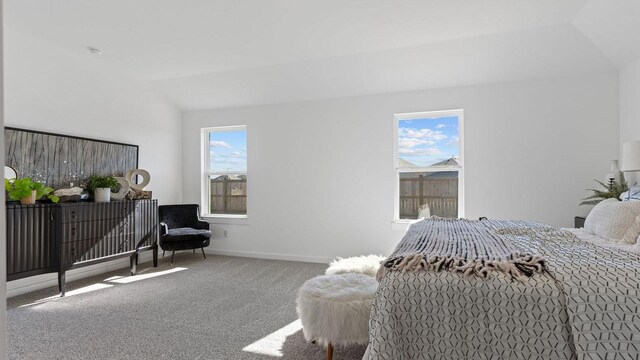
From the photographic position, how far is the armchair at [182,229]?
4.76 metres

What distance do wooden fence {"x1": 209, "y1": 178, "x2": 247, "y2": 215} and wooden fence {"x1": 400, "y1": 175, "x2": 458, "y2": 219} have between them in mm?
2554

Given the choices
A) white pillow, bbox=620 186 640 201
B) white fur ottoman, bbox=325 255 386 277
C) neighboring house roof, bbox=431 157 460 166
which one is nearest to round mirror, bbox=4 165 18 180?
white fur ottoman, bbox=325 255 386 277

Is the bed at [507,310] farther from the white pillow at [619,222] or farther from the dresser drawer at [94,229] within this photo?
the dresser drawer at [94,229]

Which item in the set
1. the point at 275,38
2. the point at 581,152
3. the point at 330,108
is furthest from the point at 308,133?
the point at 581,152

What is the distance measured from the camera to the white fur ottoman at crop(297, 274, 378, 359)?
2023 mm

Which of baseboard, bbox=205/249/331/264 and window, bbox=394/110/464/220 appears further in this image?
baseboard, bbox=205/249/331/264

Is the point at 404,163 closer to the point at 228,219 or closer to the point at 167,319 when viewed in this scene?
the point at 228,219

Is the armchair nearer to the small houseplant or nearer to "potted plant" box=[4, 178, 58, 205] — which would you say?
"potted plant" box=[4, 178, 58, 205]

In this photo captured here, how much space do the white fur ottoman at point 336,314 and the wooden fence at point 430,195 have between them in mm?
2854

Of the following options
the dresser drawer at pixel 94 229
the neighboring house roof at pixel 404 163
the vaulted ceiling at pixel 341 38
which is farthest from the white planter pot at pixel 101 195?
the neighboring house roof at pixel 404 163

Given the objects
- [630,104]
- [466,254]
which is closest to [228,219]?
[466,254]

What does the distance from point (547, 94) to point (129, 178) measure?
549 cm

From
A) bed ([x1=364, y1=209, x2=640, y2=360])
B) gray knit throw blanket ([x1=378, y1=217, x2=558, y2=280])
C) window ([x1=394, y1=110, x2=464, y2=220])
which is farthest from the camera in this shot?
window ([x1=394, y1=110, x2=464, y2=220])

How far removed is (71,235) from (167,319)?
1.62 m
